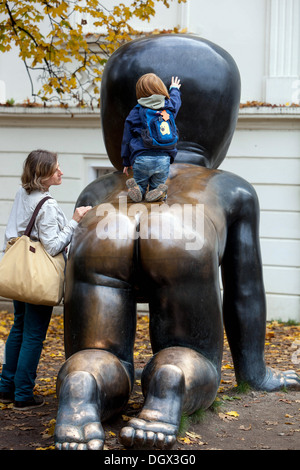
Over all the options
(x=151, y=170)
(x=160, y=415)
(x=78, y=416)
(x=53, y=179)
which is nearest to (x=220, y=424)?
(x=160, y=415)

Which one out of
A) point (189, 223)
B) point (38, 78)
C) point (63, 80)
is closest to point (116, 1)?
point (38, 78)

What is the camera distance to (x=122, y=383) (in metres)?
3.49

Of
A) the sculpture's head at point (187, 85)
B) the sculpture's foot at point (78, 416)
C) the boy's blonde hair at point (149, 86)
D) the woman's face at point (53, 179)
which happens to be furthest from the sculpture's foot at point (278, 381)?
the boy's blonde hair at point (149, 86)

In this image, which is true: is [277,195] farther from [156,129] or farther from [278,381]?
[156,129]

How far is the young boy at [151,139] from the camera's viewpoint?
3875 mm

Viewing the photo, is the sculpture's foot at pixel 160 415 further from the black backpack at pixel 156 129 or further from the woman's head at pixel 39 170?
the woman's head at pixel 39 170

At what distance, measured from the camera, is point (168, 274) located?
3504mm

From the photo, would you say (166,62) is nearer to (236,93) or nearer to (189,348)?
(236,93)

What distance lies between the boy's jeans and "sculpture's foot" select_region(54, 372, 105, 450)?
47.8 inches

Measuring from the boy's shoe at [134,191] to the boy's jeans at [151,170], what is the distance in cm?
7

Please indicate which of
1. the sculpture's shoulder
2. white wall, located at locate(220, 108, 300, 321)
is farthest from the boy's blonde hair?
white wall, located at locate(220, 108, 300, 321)

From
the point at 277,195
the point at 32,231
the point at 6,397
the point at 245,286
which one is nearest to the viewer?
the point at 245,286

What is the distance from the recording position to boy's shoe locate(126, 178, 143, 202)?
388cm

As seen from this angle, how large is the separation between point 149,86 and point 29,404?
2331 mm
